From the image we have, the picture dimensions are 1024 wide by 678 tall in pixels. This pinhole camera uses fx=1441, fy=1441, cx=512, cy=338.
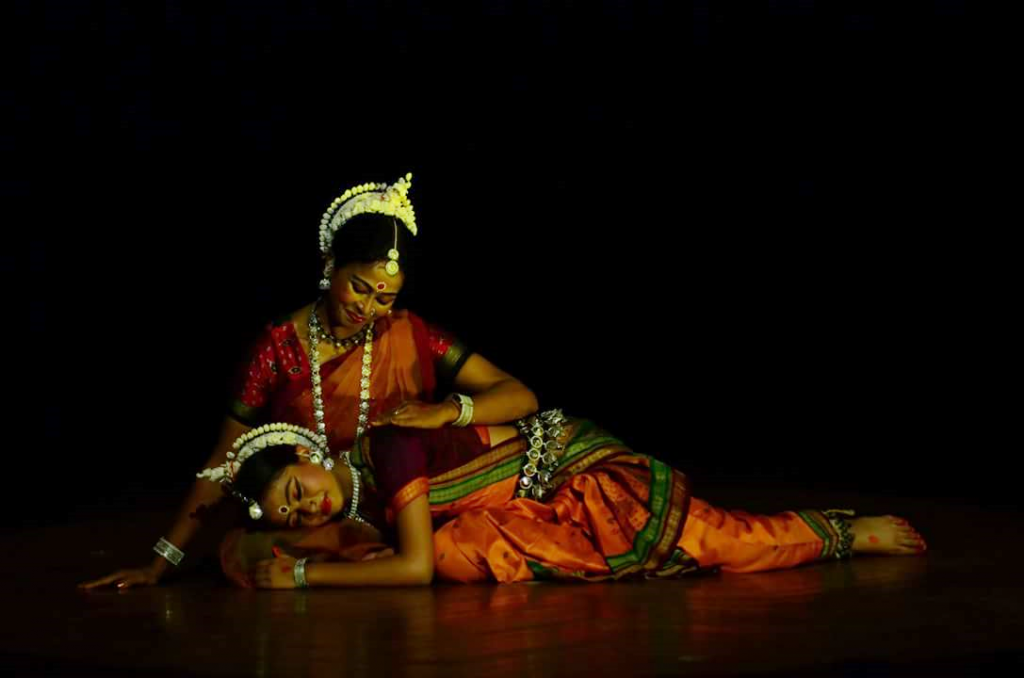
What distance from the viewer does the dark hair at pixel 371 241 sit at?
3.92 metres

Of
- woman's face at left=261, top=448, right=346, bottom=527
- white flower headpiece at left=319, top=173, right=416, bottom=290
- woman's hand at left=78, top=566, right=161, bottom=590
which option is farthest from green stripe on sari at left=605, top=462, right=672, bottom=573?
woman's hand at left=78, top=566, right=161, bottom=590

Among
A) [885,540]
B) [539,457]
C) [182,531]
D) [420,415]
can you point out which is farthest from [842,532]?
[182,531]

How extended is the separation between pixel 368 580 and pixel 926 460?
9.44 feet

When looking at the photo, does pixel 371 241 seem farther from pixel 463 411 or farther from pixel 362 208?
pixel 463 411

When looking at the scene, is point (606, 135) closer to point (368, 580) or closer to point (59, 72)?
point (59, 72)

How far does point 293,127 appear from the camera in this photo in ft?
18.9

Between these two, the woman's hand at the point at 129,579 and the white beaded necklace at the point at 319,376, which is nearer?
the woman's hand at the point at 129,579

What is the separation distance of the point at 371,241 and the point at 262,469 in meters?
0.70

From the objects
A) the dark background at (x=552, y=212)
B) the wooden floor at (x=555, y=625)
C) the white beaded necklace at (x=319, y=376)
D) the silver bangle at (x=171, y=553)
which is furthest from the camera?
the dark background at (x=552, y=212)

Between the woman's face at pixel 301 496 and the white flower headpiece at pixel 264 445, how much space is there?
0.10ft

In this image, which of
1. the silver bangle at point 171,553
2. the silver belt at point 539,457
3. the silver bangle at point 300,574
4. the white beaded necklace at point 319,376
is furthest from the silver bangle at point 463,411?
the silver bangle at point 171,553

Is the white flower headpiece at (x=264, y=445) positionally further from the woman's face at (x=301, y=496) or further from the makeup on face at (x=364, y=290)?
the makeup on face at (x=364, y=290)

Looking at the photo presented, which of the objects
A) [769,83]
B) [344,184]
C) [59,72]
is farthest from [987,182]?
[59,72]

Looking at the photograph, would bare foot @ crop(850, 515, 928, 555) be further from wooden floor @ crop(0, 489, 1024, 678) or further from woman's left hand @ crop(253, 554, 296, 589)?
woman's left hand @ crop(253, 554, 296, 589)
